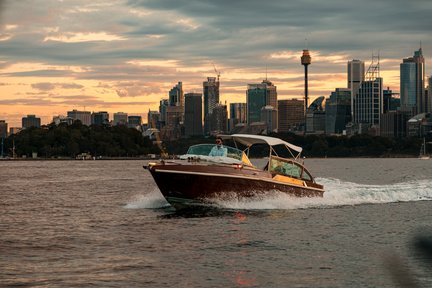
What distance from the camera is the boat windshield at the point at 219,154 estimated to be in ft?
121

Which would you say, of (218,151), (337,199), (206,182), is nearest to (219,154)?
(218,151)

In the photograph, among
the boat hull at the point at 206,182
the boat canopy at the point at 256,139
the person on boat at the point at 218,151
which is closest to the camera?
the boat hull at the point at 206,182

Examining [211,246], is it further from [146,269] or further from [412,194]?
[412,194]

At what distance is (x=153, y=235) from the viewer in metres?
29.6

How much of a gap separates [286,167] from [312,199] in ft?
11.5

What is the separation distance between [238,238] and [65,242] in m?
6.21

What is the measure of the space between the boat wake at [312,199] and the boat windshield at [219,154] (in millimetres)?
1667

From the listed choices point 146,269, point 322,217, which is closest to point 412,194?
point 322,217

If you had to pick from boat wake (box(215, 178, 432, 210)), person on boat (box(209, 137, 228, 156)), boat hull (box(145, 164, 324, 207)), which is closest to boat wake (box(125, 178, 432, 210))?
boat wake (box(215, 178, 432, 210))

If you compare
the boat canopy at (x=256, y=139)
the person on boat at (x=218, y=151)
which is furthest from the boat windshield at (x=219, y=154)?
the boat canopy at (x=256, y=139)

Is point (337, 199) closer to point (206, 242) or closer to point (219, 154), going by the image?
point (219, 154)

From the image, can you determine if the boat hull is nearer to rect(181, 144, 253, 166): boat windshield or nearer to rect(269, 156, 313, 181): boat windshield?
rect(181, 144, 253, 166): boat windshield

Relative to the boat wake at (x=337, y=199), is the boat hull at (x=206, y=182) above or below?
above

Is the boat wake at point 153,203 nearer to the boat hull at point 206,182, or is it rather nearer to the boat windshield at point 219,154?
the boat hull at point 206,182
